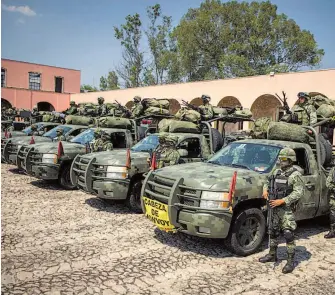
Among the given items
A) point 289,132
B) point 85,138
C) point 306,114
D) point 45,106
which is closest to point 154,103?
point 85,138

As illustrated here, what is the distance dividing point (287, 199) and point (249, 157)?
145 centimetres

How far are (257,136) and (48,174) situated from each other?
5.08m

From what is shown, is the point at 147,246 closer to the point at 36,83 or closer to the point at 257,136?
the point at 257,136

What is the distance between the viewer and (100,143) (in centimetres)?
920

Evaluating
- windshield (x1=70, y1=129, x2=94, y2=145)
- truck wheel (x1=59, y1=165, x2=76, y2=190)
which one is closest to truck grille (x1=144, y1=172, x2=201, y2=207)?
truck wheel (x1=59, y1=165, x2=76, y2=190)

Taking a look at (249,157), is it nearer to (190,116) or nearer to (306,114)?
(306,114)

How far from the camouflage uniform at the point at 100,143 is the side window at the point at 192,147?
2093mm

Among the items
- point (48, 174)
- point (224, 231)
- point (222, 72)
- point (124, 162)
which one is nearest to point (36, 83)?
point (222, 72)

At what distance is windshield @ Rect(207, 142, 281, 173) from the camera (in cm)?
578

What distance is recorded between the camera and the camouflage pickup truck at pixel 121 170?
23.1 ft

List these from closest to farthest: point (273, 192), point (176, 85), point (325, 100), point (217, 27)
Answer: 1. point (273, 192)
2. point (325, 100)
3. point (176, 85)
4. point (217, 27)

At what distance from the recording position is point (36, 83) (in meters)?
37.5

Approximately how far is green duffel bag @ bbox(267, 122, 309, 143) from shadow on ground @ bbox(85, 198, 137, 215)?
3.23 metres

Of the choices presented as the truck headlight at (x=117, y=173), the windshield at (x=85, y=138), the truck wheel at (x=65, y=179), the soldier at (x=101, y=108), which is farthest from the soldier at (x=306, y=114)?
the soldier at (x=101, y=108)
